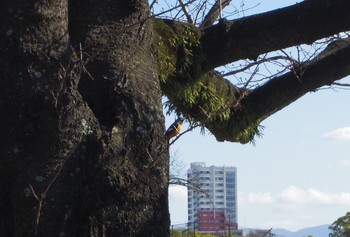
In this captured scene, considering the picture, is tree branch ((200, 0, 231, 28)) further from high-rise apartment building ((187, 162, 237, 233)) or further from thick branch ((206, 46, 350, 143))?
high-rise apartment building ((187, 162, 237, 233))

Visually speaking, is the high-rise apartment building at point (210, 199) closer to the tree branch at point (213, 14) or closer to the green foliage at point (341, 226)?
the tree branch at point (213, 14)

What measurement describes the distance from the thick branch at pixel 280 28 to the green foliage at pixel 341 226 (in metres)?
24.8

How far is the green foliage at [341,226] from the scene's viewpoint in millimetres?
29894

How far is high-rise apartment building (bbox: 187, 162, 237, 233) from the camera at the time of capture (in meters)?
6.49

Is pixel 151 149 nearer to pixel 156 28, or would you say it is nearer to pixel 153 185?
pixel 153 185

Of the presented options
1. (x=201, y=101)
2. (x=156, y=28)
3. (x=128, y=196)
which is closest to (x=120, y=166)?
(x=128, y=196)

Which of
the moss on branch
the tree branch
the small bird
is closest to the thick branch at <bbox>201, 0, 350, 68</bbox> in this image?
the moss on branch

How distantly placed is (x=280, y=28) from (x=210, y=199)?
3.75ft

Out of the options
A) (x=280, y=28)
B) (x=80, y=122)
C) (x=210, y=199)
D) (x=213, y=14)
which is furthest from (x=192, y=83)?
(x=80, y=122)

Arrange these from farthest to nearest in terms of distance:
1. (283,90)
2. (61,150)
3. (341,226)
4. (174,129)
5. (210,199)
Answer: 1. (341,226)
2. (283,90)
3. (210,199)
4. (174,129)
5. (61,150)

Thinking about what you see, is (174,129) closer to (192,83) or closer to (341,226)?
(192,83)

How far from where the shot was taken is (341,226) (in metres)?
31.9

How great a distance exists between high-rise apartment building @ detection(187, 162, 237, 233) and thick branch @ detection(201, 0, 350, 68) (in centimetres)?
85

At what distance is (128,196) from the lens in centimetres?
391
